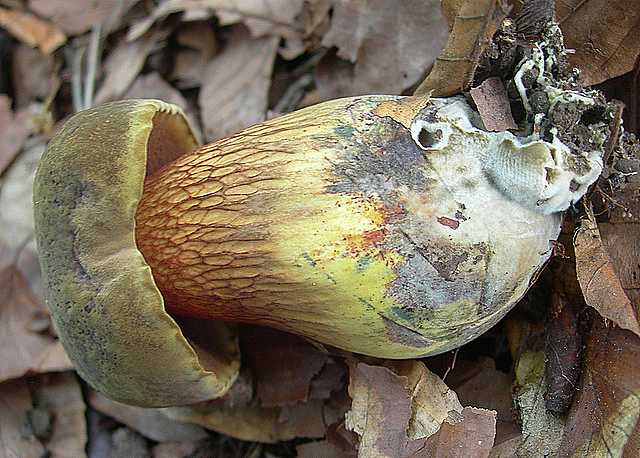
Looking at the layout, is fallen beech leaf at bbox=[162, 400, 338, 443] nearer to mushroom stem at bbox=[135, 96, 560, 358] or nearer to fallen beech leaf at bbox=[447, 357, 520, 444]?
fallen beech leaf at bbox=[447, 357, 520, 444]

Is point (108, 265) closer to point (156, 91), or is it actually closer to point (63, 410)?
point (63, 410)

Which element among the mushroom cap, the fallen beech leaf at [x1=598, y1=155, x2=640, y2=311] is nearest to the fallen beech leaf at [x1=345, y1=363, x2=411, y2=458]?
the mushroom cap

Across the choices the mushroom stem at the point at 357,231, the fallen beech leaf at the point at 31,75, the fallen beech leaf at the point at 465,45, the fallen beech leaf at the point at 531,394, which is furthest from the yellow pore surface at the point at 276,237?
the fallen beech leaf at the point at 31,75

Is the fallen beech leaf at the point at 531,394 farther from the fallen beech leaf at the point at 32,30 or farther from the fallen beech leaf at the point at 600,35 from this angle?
the fallen beech leaf at the point at 32,30

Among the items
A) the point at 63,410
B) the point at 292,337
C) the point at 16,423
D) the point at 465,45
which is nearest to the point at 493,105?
the point at 465,45

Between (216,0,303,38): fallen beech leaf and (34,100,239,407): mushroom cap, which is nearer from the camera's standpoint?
(34,100,239,407): mushroom cap
